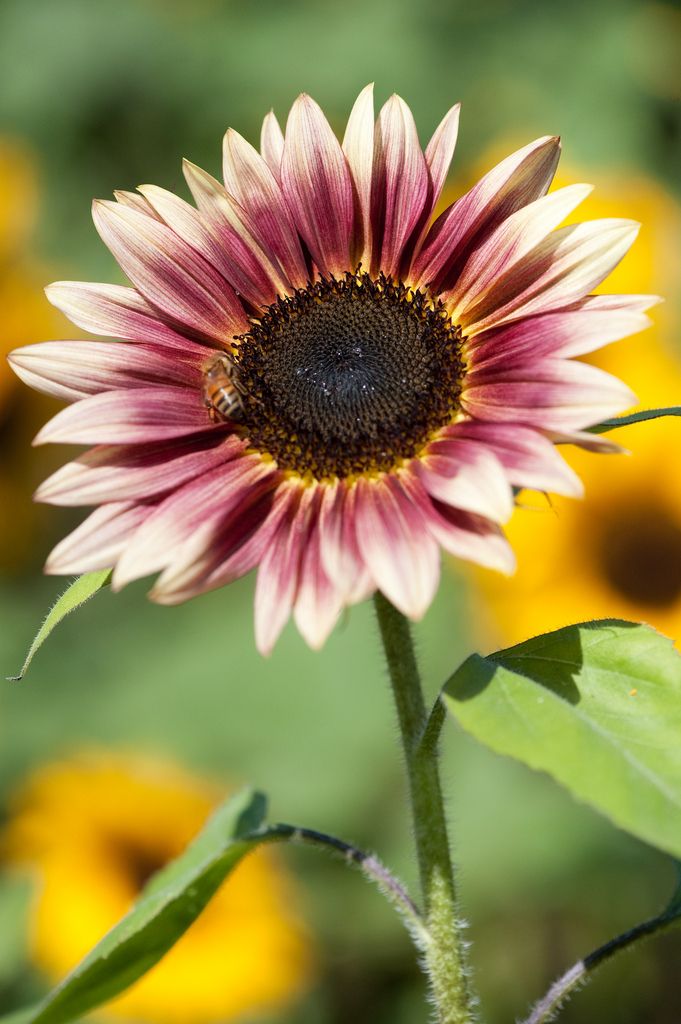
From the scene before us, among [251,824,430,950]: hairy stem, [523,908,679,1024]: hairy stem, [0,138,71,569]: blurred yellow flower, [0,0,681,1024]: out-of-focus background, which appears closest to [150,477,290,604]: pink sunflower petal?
[251,824,430,950]: hairy stem

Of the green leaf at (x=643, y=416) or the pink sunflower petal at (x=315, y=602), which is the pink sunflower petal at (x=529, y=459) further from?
the pink sunflower petal at (x=315, y=602)

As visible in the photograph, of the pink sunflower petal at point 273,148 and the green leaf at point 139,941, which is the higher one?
the pink sunflower petal at point 273,148

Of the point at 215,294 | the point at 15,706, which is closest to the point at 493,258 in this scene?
the point at 215,294

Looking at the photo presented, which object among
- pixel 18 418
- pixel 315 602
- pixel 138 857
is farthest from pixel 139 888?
pixel 315 602

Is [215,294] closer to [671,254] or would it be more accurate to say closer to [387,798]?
[387,798]

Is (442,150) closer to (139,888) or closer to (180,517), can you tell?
→ (180,517)

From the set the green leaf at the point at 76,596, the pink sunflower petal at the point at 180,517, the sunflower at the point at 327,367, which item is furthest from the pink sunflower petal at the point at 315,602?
the green leaf at the point at 76,596
